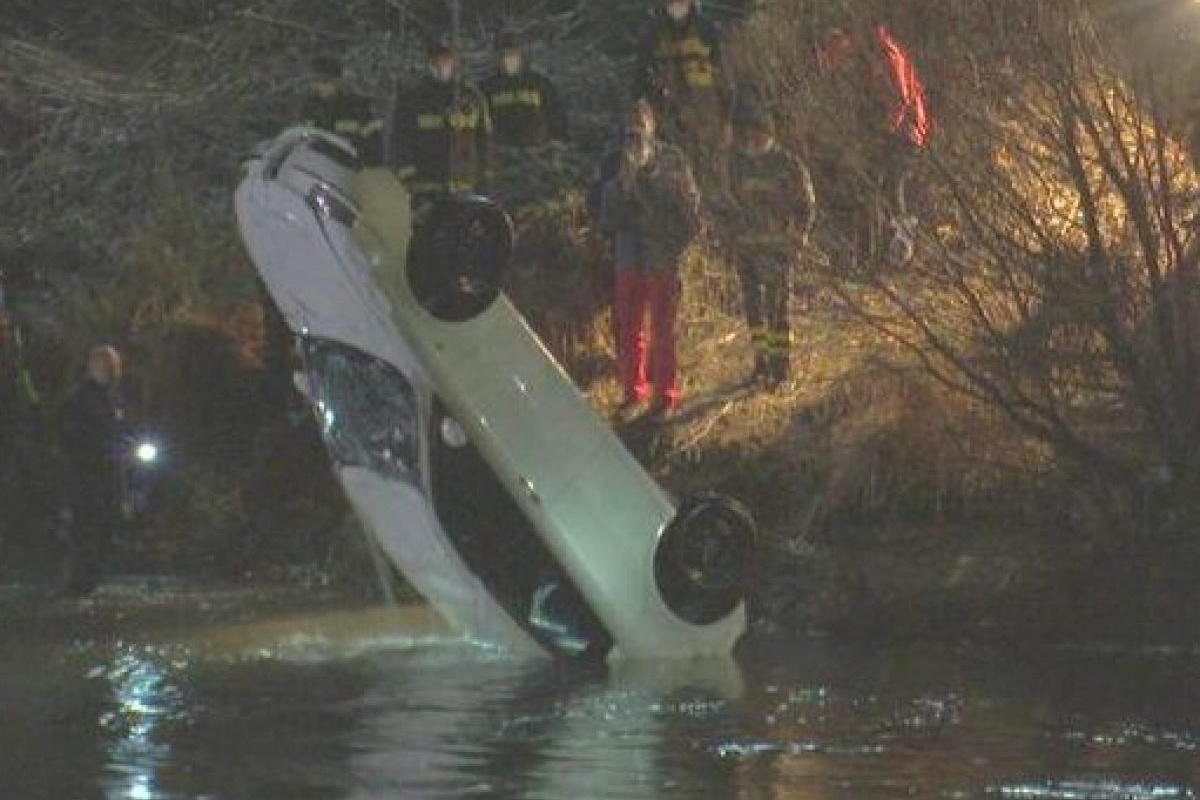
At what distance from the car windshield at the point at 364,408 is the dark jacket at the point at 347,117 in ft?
12.4

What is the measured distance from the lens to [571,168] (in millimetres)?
20906

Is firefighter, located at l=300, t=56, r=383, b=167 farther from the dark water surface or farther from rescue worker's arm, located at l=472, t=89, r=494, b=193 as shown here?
the dark water surface

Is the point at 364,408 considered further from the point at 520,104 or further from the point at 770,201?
the point at 520,104

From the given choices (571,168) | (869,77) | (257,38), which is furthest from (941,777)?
(257,38)

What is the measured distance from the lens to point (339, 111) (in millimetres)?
17469

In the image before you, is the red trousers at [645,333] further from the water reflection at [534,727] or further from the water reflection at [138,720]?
the water reflection at [138,720]

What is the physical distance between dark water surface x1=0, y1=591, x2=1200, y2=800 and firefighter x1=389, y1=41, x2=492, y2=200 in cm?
347

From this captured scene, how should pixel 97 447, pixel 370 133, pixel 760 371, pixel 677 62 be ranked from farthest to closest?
pixel 370 133 < pixel 677 62 < pixel 97 447 < pixel 760 371

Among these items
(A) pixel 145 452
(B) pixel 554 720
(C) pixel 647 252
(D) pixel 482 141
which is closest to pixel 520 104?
(D) pixel 482 141

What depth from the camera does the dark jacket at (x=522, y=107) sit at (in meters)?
17.9

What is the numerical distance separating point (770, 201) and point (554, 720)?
4.20 meters

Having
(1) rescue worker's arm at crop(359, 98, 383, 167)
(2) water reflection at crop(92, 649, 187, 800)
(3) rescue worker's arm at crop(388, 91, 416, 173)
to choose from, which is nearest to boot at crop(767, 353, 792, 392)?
(3) rescue worker's arm at crop(388, 91, 416, 173)

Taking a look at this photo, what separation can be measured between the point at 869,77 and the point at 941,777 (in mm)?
4719

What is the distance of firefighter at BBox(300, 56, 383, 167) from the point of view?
17.2 metres
